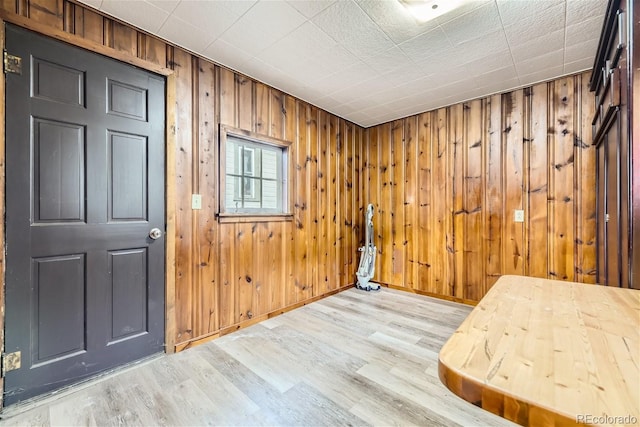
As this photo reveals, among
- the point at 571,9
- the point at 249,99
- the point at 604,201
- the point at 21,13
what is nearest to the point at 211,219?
the point at 249,99

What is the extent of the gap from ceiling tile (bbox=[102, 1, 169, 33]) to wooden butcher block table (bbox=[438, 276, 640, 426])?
2543 mm

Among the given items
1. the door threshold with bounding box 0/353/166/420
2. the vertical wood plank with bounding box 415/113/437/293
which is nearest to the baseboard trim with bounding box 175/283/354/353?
the door threshold with bounding box 0/353/166/420

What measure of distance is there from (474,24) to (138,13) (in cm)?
239

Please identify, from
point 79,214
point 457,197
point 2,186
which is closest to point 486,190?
point 457,197

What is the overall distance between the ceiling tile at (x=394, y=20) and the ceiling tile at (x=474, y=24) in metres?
0.15

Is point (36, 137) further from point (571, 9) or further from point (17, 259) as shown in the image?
point (571, 9)

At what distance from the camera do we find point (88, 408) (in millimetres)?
1629

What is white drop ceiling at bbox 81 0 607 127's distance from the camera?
1849 millimetres

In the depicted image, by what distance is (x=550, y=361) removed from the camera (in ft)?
1.92

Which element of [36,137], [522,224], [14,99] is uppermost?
[14,99]

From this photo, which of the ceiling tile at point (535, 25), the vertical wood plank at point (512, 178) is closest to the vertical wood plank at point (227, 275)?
the ceiling tile at point (535, 25)

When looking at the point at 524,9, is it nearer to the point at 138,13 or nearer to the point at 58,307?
the point at 138,13

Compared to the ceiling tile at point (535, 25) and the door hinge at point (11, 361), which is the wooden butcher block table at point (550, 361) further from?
the door hinge at point (11, 361)

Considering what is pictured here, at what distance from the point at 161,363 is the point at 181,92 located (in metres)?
2.19
